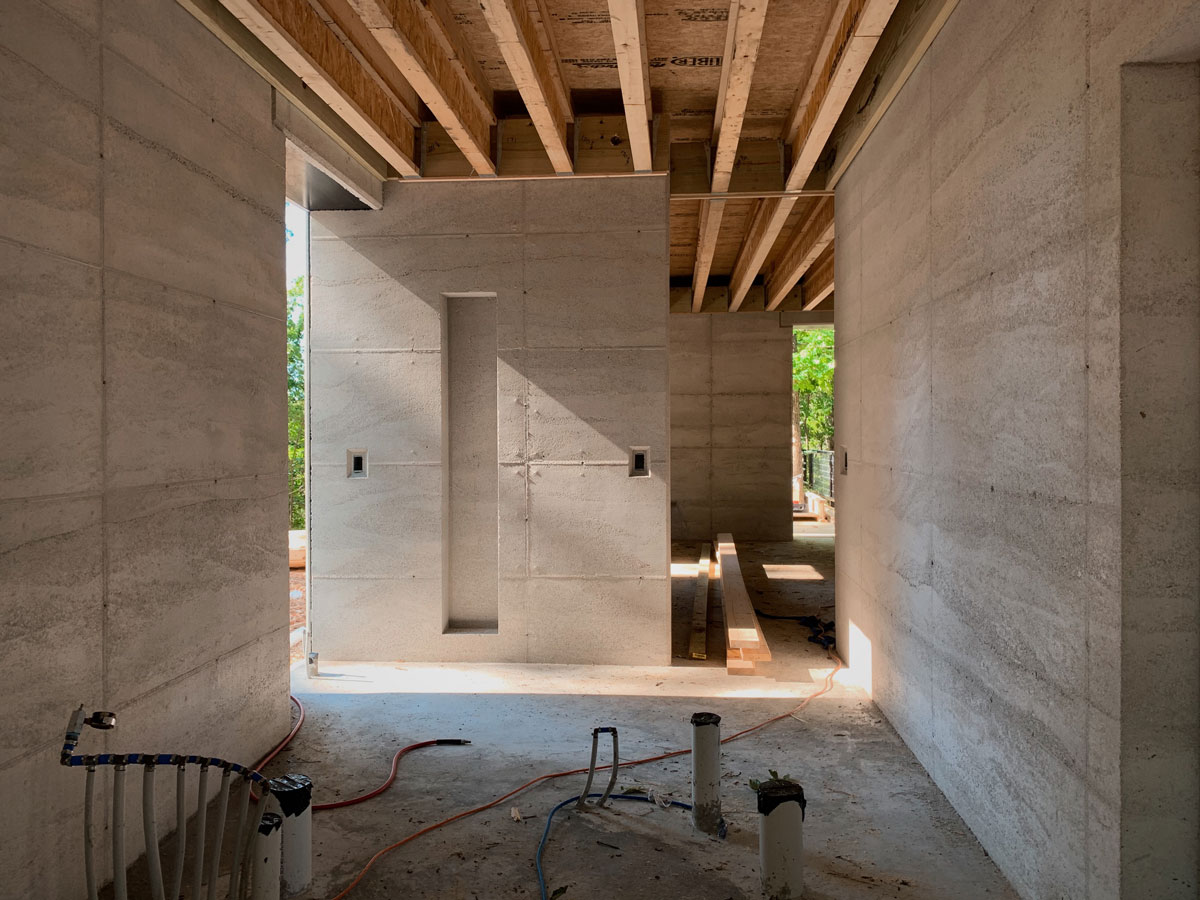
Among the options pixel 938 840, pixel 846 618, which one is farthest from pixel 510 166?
pixel 938 840

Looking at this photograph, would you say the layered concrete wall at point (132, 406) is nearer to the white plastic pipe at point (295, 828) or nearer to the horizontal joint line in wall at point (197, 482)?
the horizontal joint line in wall at point (197, 482)

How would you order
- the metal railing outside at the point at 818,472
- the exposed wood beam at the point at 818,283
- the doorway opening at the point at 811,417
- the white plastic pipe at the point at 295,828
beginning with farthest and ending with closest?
the metal railing outside at the point at 818,472 → the doorway opening at the point at 811,417 → the exposed wood beam at the point at 818,283 → the white plastic pipe at the point at 295,828

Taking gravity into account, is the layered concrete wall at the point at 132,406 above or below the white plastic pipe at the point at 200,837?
above

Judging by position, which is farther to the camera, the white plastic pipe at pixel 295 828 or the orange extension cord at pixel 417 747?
the orange extension cord at pixel 417 747

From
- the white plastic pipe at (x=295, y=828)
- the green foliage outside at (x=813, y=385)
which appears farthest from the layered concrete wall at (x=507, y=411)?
the green foliage outside at (x=813, y=385)

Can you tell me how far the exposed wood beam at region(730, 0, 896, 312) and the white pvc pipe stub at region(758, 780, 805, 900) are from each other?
128 inches

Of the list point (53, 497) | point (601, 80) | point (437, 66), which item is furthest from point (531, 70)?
point (53, 497)

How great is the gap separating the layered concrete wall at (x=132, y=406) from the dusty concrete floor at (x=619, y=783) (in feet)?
2.60

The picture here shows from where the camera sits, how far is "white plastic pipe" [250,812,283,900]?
8.61 feet

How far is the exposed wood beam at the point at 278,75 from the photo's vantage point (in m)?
3.94

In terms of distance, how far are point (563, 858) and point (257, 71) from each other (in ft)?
13.4

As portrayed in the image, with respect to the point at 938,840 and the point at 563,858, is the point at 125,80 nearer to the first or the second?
the point at 563,858

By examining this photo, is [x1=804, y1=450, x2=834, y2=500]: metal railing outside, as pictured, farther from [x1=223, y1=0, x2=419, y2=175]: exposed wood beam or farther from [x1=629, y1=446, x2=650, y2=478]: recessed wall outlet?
[x1=223, y1=0, x2=419, y2=175]: exposed wood beam

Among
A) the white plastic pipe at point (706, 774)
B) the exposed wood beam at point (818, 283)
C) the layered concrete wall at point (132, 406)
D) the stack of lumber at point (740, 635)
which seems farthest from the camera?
the exposed wood beam at point (818, 283)
